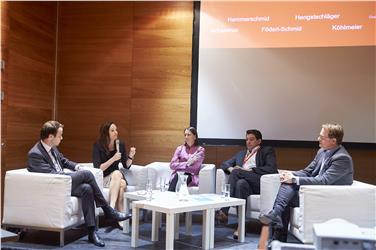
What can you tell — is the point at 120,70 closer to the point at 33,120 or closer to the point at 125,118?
the point at 125,118

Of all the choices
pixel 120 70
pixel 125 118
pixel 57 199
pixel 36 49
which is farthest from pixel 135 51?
pixel 57 199

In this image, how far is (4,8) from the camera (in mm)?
4738

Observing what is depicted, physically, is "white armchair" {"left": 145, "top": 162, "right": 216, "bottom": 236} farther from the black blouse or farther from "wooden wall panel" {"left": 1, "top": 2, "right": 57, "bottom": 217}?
"wooden wall panel" {"left": 1, "top": 2, "right": 57, "bottom": 217}

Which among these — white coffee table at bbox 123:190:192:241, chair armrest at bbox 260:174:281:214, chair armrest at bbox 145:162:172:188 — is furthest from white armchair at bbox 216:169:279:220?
chair armrest at bbox 145:162:172:188

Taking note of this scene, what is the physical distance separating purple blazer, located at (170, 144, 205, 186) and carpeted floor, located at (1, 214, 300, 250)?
675mm

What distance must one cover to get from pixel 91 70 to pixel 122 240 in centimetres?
275

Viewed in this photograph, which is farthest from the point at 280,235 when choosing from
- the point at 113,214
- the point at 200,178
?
the point at 113,214

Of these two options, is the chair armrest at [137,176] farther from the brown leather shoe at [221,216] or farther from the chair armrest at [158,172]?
the brown leather shoe at [221,216]

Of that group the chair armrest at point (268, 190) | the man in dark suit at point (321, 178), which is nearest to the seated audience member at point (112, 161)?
the chair armrest at point (268, 190)

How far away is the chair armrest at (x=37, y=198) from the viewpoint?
3.63m

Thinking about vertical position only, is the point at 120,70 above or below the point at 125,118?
above

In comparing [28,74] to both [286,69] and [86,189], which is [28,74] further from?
[286,69]

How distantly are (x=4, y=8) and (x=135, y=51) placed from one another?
5.63ft

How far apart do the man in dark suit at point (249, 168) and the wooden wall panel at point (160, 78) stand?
1.09 m
